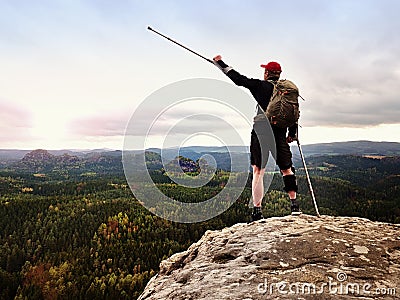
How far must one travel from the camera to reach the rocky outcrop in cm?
391

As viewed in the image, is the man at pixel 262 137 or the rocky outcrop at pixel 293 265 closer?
the rocky outcrop at pixel 293 265

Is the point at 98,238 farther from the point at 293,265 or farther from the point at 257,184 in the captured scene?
the point at 293,265

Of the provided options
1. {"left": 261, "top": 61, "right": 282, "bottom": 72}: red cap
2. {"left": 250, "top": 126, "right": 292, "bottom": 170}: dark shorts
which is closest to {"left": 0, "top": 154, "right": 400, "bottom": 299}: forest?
{"left": 250, "top": 126, "right": 292, "bottom": 170}: dark shorts

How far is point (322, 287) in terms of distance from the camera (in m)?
3.89

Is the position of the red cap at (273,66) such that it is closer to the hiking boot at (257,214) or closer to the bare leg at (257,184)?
the bare leg at (257,184)

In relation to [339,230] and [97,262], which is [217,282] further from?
[97,262]

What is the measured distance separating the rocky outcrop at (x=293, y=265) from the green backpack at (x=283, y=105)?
178 cm

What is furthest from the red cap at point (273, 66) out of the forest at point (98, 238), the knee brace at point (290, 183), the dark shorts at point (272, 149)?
the forest at point (98, 238)

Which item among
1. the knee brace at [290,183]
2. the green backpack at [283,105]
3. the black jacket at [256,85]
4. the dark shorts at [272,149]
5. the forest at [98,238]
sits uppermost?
the black jacket at [256,85]

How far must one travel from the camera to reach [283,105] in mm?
6336

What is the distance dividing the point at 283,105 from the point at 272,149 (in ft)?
3.03

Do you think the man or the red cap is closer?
the man

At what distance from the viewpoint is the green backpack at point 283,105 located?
20.9 feet

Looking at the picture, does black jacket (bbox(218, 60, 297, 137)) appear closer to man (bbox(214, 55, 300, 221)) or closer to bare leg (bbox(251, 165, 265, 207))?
man (bbox(214, 55, 300, 221))
